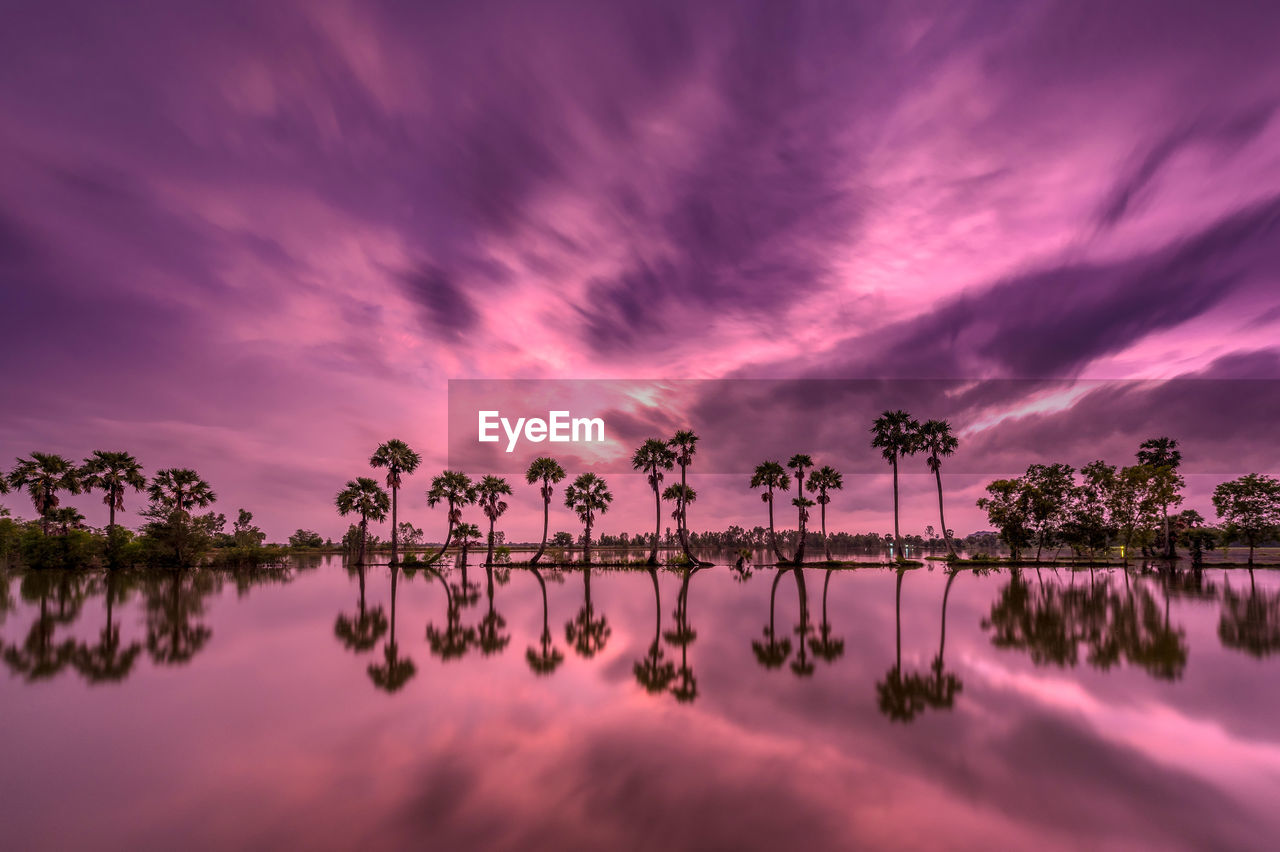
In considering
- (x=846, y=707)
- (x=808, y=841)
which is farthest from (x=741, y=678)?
(x=808, y=841)

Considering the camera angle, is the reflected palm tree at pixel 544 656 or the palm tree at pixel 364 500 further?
the palm tree at pixel 364 500

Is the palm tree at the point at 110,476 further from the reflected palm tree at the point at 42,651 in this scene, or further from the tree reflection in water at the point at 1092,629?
the tree reflection in water at the point at 1092,629

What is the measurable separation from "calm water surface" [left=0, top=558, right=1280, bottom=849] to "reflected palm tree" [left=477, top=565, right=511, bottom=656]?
27cm

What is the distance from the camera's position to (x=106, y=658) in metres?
14.8

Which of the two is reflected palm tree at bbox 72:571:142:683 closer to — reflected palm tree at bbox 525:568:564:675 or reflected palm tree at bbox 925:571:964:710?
reflected palm tree at bbox 525:568:564:675

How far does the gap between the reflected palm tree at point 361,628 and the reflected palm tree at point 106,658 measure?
5.30m

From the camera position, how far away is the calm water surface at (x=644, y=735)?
6.07 meters

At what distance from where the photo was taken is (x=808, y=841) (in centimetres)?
561

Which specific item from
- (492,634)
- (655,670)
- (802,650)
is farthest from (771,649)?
(492,634)

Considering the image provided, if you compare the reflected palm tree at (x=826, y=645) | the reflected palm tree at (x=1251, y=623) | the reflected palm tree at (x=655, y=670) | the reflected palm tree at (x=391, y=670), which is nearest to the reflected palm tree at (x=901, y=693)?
the reflected palm tree at (x=826, y=645)

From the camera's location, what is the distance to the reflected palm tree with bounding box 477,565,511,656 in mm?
16031

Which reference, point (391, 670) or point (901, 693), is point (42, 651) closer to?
point (391, 670)

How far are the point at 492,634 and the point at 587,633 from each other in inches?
136

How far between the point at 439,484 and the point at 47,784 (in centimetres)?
5989
